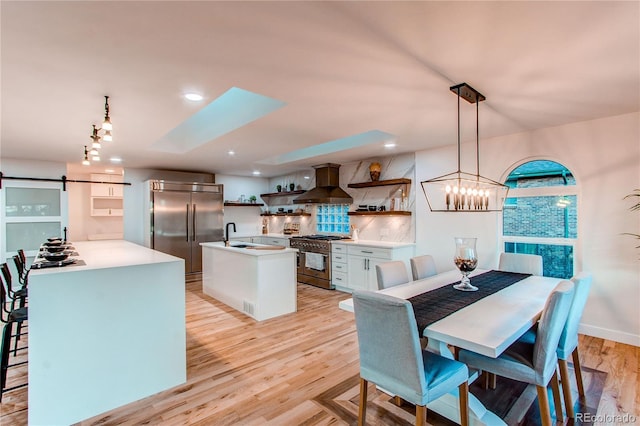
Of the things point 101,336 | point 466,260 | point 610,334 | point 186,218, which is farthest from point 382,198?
point 101,336

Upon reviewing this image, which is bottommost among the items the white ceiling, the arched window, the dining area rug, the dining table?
the dining area rug

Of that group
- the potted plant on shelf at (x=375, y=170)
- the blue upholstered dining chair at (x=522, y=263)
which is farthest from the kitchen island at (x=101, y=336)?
the potted plant on shelf at (x=375, y=170)

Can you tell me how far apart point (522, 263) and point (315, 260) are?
3.37 m

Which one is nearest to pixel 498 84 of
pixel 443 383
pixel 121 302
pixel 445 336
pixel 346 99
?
pixel 346 99

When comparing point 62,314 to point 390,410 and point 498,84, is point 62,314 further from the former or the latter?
point 498,84

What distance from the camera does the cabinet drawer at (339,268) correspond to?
17.7ft

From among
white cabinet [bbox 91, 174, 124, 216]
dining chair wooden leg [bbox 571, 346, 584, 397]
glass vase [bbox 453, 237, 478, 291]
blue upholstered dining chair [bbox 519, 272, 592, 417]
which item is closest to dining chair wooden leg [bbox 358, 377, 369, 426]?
glass vase [bbox 453, 237, 478, 291]

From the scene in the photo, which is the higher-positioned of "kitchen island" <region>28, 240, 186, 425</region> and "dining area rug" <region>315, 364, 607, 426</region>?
"kitchen island" <region>28, 240, 186, 425</region>

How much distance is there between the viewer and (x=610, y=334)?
132 inches

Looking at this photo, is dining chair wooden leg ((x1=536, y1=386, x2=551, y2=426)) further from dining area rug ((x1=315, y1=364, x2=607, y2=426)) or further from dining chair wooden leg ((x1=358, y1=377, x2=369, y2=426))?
dining chair wooden leg ((x1=358, y1=377, x2=369, y2=426))

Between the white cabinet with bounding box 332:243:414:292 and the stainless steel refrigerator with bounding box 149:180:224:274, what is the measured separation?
10.6 ft

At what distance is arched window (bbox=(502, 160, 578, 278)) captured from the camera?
3.68 meters

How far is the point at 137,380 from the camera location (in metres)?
2.39

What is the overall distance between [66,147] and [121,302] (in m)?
3.45
